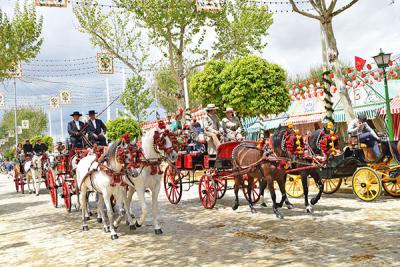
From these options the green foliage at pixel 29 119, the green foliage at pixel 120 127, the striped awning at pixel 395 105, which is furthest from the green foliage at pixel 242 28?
the green foliage at pixel 29 119

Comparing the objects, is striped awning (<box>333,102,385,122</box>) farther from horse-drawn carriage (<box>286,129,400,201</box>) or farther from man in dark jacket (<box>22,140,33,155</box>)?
man in dark jacket (<box>22,140,33,155</box>)

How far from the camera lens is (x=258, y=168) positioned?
9.59 meters

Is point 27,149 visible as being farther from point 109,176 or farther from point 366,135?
point 366,135

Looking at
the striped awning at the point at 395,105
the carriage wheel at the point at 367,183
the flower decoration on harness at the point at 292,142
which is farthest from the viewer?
the striped awning at the point at 395,105

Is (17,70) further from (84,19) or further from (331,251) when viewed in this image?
(331,251)

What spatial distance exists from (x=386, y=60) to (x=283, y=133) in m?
5.90

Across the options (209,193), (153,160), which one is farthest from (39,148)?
(153,160)

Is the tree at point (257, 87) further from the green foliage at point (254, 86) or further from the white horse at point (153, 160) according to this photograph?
the white horse at point (153, 160)

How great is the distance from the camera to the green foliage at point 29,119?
75.4m

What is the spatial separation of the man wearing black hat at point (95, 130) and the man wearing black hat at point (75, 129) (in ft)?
1.22

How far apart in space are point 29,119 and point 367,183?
254 ft

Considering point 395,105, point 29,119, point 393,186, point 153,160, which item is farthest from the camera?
point 29,119

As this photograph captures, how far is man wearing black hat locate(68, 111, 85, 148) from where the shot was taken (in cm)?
1145

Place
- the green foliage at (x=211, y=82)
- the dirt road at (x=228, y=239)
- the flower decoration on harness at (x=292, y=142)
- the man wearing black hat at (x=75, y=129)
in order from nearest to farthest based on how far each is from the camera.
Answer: the dirt road at (x=228, y=239) → the flower decoration on harness at (x=292, y=142) → the man wearing black hat at (x=75, y=129) → the green foliage at (x=211, y=82)
